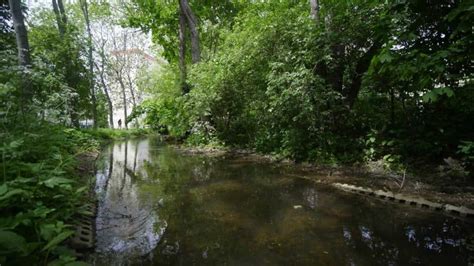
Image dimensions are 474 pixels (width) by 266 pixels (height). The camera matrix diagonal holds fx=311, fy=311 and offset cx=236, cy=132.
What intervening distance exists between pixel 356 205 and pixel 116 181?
4682 millimetres

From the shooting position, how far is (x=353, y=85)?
7750 millimetres

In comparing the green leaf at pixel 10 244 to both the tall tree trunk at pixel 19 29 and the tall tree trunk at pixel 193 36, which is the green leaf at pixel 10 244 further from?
the tall tree trunk at pixel 193 36

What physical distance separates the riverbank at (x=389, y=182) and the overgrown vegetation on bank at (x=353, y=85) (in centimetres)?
34

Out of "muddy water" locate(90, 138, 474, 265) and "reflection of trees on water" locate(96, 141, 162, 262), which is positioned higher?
"muddy water" locate(90, 138, 474, 265)

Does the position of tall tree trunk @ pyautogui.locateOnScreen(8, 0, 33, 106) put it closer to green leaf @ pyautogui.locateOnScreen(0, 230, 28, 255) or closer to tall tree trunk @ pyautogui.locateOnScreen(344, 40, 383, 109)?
green leaf @ pyautogui.locateOnScreen(0, 230, 28, 255)

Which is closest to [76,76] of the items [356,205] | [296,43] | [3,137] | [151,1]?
[151,1]

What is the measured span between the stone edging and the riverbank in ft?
0.38

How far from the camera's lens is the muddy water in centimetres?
291

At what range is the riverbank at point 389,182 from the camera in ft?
14.6

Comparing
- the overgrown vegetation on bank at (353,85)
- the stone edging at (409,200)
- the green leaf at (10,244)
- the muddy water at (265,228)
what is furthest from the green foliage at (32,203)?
the overgrown vegetation on bank at (353,85)

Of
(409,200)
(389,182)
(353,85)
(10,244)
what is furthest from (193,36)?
(10,244)

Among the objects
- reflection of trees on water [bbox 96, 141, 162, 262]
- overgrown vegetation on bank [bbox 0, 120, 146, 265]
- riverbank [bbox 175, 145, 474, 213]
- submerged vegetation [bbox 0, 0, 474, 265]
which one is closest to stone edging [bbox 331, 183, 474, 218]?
riverbank [bbox 175, 145, 474, 213]

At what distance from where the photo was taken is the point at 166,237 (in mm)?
3418

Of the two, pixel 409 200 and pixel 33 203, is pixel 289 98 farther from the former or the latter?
pixel 33 203
